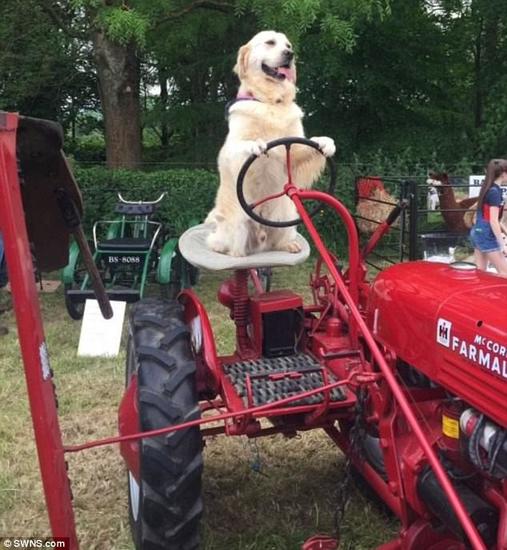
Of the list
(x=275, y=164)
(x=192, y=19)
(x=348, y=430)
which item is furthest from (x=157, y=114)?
(x=348, y=430)

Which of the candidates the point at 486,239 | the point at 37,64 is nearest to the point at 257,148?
the point at 486,239

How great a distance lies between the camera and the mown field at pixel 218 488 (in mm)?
3027

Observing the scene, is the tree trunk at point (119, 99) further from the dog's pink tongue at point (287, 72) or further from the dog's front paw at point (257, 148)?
the dog's front paw at point (257, 148)

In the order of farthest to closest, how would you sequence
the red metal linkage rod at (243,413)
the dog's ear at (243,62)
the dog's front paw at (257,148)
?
the dog's ear at (243,62)
the dog's front paw at (257,148)
the red metal linkage rod at (243,413)

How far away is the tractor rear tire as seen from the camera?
2.48 m

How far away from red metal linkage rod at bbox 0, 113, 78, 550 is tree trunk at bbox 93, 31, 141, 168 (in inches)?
303

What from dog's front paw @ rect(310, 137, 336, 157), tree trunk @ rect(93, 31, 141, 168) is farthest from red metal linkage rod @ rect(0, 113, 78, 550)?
tree trunk @ rect(93, 31, 141, 168)

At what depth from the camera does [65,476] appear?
1959mm

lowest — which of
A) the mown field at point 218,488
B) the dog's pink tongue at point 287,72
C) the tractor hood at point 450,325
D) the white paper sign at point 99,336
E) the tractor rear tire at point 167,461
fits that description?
the mown field at point 218,488

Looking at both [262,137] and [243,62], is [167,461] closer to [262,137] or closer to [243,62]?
[262,137]

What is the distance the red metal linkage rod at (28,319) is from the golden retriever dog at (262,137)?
183 cm

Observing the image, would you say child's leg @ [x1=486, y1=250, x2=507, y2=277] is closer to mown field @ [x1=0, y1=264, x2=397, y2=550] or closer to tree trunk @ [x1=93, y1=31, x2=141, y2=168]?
mown field @ [x1=0, y1=264, x2=397, y2=550]

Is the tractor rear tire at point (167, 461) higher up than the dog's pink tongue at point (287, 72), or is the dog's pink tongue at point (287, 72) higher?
the dog's pink tongue at point (287, 72)

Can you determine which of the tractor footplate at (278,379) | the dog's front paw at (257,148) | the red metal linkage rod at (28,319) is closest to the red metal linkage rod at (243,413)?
the tractor footplate at (278,379)
